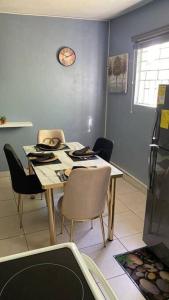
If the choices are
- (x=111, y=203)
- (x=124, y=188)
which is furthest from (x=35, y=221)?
(x=124, y=188)

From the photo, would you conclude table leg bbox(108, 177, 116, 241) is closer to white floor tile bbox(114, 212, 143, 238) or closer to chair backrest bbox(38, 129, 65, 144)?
white floor tile bbox(114, 212, 143, 238)

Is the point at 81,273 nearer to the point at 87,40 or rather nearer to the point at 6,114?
the point at 6,114

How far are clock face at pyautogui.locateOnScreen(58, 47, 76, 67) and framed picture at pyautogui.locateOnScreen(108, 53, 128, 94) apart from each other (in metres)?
0.62

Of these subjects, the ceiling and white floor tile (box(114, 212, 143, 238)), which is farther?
the ceiling

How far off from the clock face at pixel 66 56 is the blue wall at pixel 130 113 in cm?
65

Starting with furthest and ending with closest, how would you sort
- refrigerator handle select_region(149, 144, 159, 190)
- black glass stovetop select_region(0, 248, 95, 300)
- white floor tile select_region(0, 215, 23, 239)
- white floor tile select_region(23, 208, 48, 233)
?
white floor tile select_region(23, 208, 48, 233) < white floor tile select_region(0, 215, 23, 239) < refrigerator handle select_region(149, 144, 159, 190) < black glass stovetop select_region(0, 248, 95, 300)

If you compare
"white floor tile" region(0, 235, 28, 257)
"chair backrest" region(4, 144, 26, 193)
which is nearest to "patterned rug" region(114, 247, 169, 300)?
"white floor tile" region(0, 235, 28, 257)

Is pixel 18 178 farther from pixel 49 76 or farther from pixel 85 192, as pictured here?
pixel 49 76

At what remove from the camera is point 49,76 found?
3.79 m

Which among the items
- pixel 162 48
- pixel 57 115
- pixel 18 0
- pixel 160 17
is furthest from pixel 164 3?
pixel 57 115

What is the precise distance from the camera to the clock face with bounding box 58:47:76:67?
147 inches

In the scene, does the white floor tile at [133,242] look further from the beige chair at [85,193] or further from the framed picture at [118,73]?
the framed picture at [118,73]

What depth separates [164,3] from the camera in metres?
2.68

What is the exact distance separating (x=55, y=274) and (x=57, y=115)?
131 inches
